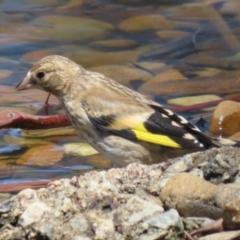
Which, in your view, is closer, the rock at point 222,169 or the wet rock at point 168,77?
the rock at point 222,169

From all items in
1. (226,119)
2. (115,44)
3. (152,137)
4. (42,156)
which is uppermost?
(152,137)

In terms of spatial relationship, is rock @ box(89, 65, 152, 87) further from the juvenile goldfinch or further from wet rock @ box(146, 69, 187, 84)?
the juvenile goldfinch

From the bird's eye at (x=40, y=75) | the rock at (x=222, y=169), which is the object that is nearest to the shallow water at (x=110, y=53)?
the bird's eye at (x=40, y=75)

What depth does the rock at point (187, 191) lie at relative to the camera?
14.0ft

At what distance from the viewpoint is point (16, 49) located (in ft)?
34.8

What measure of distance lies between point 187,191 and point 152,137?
1979mm

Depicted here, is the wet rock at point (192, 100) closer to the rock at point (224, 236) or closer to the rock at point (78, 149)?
the rock at point (78, 149)

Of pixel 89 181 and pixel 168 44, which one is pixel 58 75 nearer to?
pixel 89 181

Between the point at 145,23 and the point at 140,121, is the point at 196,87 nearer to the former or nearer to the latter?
the point at 145,23

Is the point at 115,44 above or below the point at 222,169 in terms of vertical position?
below

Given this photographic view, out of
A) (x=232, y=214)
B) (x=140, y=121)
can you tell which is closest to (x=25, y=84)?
(x=140, y=121)

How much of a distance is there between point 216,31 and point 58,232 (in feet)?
25.3

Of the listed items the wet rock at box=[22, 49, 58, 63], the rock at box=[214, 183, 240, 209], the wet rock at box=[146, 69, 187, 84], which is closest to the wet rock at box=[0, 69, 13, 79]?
the wet rock at box=[22, 49, 58, 63]

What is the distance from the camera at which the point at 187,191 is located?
4246mm
